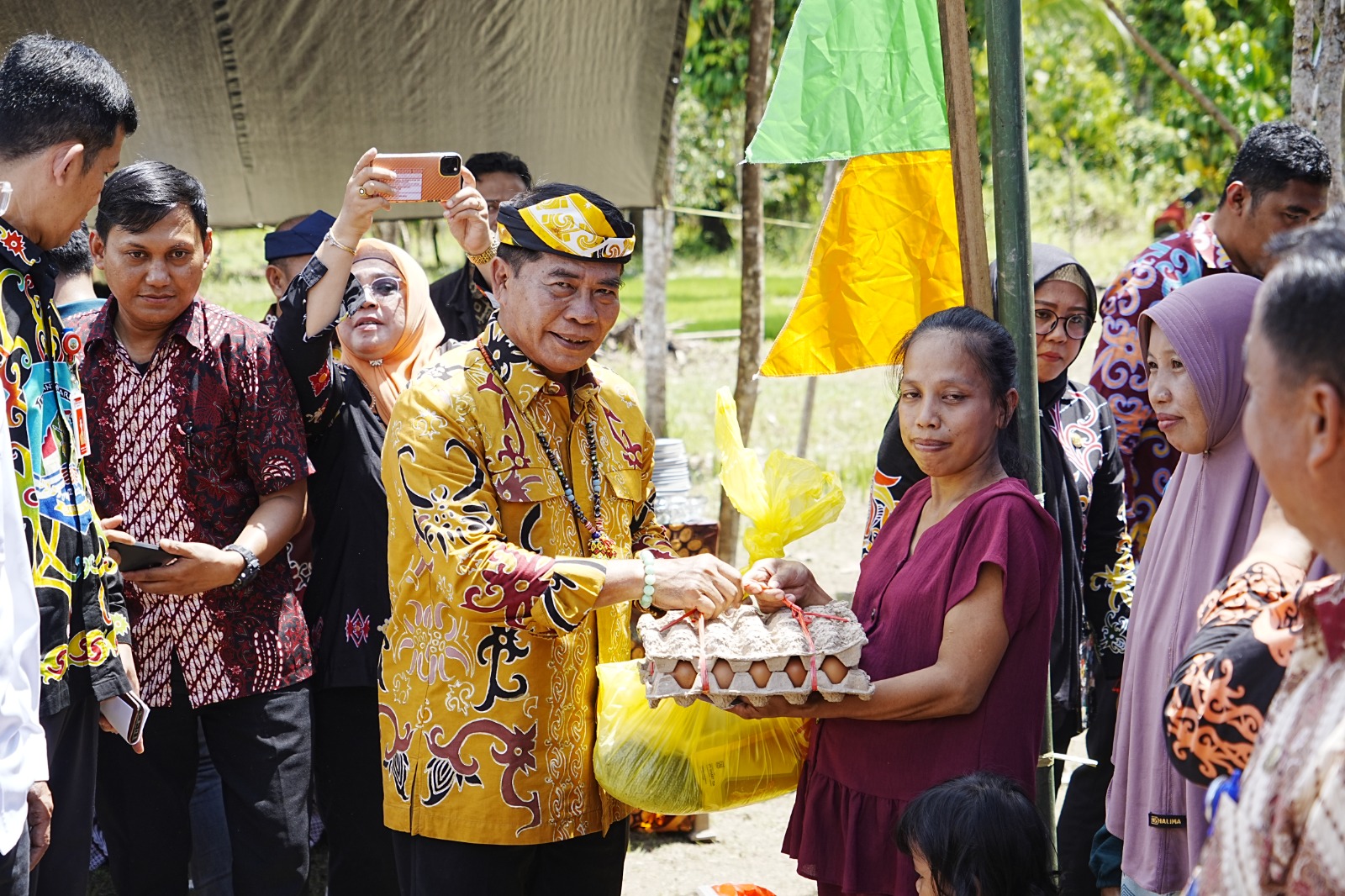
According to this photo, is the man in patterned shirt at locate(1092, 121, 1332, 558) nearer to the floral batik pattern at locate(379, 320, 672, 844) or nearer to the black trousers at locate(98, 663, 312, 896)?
the floral batik pattern at locate(379, 320, 672, 844)

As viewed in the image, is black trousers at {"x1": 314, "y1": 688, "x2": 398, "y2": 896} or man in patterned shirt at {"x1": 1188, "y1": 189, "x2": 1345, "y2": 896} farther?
black trousers at {"x1": 314, "y1": 688, "x2": 398, "y2": 896}

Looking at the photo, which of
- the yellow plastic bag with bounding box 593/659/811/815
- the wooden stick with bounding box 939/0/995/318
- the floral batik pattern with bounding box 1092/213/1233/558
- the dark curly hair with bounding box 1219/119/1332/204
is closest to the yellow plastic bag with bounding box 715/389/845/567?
the yellow plastic bag with bounding box 593/659/811/815

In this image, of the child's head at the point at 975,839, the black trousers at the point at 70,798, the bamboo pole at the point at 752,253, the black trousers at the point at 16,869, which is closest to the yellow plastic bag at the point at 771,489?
the child's head at the point at 975,839

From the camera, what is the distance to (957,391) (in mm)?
2518

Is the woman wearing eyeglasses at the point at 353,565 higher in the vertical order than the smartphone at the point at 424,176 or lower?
lower

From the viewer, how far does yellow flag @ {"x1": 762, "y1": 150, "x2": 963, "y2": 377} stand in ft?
10.8

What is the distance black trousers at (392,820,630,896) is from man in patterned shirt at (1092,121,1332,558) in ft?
6.74

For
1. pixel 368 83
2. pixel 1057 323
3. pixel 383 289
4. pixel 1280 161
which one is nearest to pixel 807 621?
pixel 1057 323

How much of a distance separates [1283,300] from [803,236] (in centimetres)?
2575

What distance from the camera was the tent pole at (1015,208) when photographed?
259 cm

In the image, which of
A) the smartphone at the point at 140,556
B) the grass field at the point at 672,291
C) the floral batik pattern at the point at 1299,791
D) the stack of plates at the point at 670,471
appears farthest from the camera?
the grass field at the point at 672,291

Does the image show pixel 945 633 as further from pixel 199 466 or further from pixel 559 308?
pixel 199 466

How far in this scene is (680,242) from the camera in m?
30.1

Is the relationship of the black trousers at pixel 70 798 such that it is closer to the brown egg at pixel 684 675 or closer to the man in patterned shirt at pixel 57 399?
the man in patterned shirt at pixel 57 399
